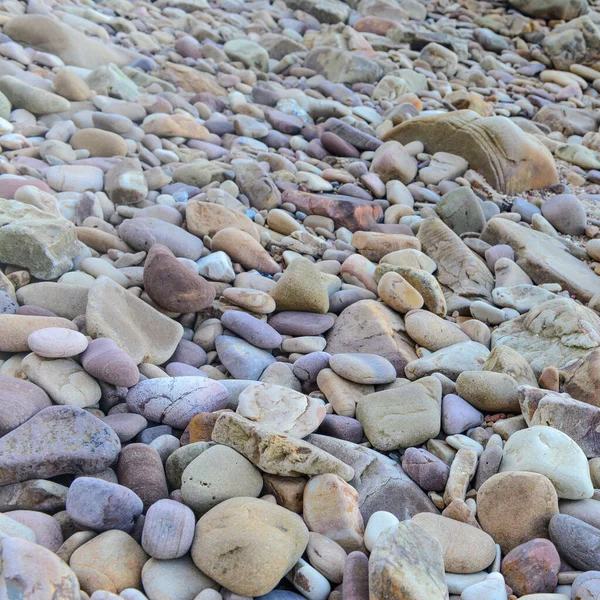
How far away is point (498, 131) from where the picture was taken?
4535 millimetres

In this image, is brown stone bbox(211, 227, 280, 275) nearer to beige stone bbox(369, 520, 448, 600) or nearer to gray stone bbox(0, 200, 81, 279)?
gray stone bbox(0, 200, 81, 279)

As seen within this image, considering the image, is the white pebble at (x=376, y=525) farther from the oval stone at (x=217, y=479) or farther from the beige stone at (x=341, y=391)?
the beige stone at (x=341, y=391)

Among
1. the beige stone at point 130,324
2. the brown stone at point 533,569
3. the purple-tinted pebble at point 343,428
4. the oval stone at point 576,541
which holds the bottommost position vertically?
the beige stone at point 130,324

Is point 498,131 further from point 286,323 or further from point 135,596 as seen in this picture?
point 135,596

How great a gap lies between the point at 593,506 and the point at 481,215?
2.34 m

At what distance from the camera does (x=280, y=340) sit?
2.60 m

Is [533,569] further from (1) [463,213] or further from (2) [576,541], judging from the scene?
(1) [463,213]

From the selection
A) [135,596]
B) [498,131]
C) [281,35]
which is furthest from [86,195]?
[281,35]

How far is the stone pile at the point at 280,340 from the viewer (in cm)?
157

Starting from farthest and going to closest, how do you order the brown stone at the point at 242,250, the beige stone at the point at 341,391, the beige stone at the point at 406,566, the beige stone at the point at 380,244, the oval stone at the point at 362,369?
the beige stone at the point at 380,244
the brown stone at the point at 242,250
the oval stone at the point at 362,369
the beige stone at the point at 341,391
the beige stone at the point at 406,566

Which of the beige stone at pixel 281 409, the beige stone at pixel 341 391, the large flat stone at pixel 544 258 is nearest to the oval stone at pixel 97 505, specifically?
the beige stone at pixel 281 409

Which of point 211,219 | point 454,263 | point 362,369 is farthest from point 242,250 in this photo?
point 454,263

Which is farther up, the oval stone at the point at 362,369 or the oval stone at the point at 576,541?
the oval stone at the point at 576,541

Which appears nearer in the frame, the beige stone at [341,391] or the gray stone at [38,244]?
the beige stone at [341,391]
